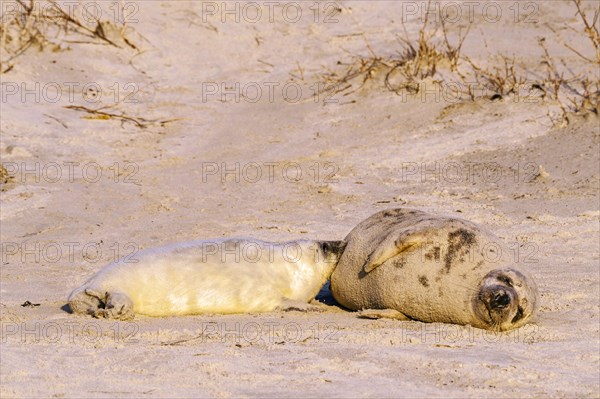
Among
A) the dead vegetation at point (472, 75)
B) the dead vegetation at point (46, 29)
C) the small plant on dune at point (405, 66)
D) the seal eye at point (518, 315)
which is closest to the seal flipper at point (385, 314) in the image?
the seal eye at point (518, 315)

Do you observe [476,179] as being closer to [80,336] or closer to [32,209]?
[32,209]

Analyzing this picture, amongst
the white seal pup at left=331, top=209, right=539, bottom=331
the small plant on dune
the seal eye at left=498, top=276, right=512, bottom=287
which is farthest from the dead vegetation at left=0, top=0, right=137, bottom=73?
the seal eye at left=498, top=276, right=512, bottom=287

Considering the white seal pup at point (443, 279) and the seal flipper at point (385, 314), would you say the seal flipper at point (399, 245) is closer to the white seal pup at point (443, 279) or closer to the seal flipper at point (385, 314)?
the white seal pup at point (443, 279)

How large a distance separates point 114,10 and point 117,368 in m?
8.82

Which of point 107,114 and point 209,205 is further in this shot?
point 107,114

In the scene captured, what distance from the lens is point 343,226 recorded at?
25.0 feet

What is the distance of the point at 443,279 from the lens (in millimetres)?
5203

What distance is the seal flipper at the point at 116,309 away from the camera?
17.3ft

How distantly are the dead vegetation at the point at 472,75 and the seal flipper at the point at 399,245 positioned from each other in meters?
4.24

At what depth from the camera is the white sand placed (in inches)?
163

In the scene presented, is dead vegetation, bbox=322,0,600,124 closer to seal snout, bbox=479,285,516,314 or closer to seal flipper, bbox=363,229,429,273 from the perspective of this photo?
seal flipper, bbox=363,229,429,273

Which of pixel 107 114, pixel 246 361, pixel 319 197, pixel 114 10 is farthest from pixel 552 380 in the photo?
pixel 114 10

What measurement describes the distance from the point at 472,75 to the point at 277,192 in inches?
115

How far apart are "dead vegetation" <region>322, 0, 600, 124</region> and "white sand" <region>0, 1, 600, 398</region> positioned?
15 cm
